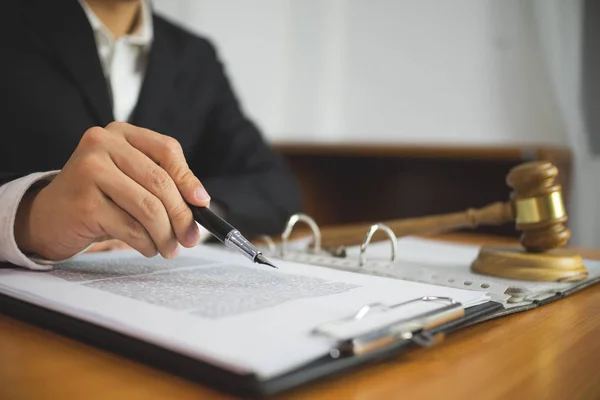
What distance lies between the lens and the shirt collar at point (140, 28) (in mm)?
1255

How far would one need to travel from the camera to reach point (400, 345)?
43 centimetres

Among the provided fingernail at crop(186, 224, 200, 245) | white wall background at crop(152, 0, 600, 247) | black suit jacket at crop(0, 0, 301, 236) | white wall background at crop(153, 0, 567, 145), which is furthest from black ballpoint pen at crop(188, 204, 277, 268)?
white wall background at crop(153, 0, 567, 145)

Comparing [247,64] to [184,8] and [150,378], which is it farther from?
[150,378]

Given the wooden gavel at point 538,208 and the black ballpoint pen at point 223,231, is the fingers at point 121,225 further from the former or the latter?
the wooden gavel at point 538,208

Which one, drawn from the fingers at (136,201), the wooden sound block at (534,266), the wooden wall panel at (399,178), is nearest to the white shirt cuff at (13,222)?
the fingers at (136,201)

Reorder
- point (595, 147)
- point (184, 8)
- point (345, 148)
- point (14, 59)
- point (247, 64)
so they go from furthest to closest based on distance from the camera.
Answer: point (247, 64)
point (184, 8)
point (345, 148)
point (595, 147)
point (14, 59)

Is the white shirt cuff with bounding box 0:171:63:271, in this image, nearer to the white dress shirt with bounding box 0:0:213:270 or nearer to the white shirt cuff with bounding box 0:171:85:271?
the white shirt cuff with bounding box 0:171:85:271

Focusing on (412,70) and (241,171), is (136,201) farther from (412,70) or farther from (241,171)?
(412,70)

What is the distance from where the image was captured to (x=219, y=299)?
507mm

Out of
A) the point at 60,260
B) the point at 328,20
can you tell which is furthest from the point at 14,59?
the point at 328,20

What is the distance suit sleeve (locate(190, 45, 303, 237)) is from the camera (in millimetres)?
1137

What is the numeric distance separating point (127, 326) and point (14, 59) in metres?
0.91

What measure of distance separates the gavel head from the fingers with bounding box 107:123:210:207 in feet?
1.30

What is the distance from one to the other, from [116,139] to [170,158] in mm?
59
